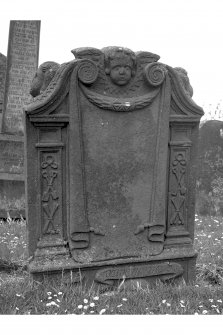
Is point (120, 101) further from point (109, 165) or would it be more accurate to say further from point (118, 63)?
point (109, 165)

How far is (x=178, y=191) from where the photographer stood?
12.4 feet

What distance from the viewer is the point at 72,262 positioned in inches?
139

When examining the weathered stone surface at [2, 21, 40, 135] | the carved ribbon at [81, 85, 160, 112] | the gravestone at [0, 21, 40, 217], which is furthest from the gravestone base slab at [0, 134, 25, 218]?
the carved ribbon at [81, 85, 160, 112]

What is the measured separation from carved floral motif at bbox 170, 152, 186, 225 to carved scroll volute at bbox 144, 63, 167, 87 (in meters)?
0.64

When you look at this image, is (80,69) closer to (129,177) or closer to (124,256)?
(129,177)

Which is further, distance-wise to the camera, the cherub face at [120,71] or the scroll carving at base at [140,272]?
the scroll carving at base at [140,272]

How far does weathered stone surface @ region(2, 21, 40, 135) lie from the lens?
6.69 meters

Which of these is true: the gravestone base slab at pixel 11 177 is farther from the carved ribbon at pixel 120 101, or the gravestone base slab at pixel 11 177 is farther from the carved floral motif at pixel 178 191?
the carved ribbon at pixel 120 101

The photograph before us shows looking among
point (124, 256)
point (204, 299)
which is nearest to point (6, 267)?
point (124, 256)

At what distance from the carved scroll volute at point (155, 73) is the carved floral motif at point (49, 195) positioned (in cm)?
100

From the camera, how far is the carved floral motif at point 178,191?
12.3ft

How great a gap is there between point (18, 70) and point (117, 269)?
4.15 meters

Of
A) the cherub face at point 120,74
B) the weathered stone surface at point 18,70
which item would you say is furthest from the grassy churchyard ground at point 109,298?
the weathered stone surface at point 18,70

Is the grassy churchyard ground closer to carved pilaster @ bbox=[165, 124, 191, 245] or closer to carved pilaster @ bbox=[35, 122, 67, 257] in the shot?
carved pilaster @ bbox=[35, 122, 67, 257]
